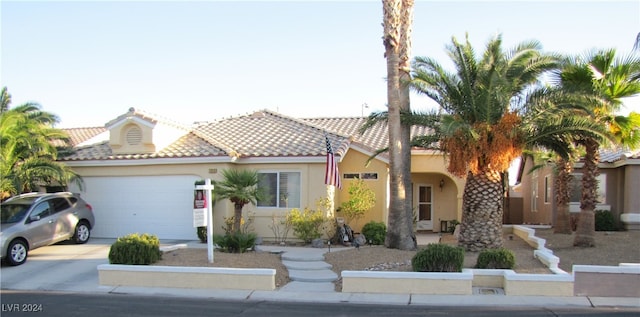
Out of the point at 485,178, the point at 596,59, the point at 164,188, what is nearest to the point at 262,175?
the point at 164,188

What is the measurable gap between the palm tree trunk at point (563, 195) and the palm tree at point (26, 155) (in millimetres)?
15797

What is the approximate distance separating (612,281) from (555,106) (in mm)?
4777

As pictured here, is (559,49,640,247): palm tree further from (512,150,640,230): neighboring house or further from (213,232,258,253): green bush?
(213,232,258,253): green bush

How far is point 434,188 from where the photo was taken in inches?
915

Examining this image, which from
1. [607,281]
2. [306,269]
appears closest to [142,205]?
[306,269]

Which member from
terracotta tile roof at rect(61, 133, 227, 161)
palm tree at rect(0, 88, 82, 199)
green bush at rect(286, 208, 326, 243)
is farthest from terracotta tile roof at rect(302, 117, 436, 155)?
palm tree at rect(0, 88, 82, 199)

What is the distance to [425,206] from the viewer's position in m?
23.3

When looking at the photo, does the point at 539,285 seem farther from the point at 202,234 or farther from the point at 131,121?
the point at 131,121

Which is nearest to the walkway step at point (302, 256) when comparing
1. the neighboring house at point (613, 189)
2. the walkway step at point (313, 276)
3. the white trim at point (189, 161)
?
the walkway step at point (313, 276)

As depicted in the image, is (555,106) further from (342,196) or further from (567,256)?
(342,196)

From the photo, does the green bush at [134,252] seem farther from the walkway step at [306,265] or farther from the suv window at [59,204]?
the suv window at [59,204]

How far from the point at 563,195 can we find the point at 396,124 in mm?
7091

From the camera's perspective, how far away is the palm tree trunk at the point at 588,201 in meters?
14.9

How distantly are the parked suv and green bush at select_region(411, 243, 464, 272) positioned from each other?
10.0 metres
